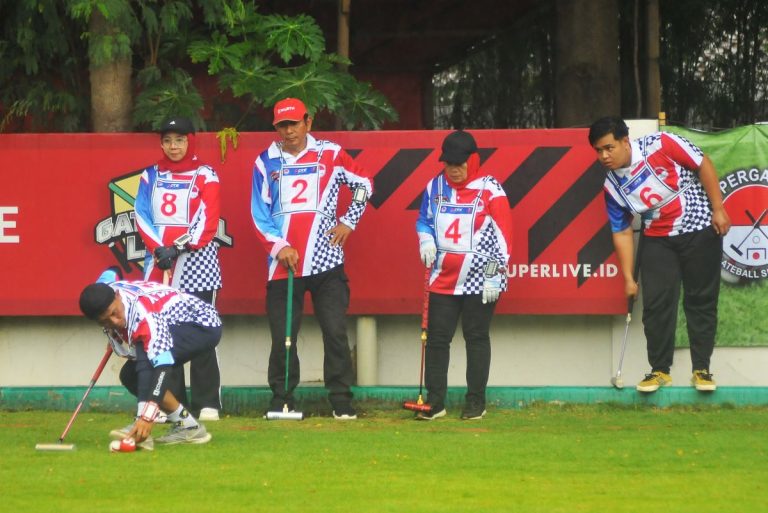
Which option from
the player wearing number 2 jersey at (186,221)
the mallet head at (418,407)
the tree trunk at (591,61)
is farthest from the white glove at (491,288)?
the tree trunk at (591,61)

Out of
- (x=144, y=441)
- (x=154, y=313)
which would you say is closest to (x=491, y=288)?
(x=154, y=313)

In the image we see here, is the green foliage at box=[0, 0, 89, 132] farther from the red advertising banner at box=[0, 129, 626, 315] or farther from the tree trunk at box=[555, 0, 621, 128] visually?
the tree trunk at box=[555, 0, 621, 128]

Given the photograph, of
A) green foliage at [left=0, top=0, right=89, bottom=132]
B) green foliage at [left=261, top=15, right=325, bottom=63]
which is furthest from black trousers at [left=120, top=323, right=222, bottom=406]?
green foliage at [left=0, top=0, right=89, bottom=132]

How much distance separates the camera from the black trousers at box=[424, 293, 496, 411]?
31.9 ft

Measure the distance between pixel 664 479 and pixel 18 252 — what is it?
5.52 metres

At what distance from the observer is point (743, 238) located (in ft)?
34.0

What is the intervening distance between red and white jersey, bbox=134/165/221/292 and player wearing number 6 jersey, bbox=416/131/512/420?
4.78 ft

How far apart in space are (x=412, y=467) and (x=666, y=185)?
3308mm

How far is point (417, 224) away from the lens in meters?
9.85

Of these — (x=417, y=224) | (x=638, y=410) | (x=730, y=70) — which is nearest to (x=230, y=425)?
(x=417, y=224)

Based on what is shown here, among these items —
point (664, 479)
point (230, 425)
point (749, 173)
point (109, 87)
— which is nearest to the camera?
point (664, 479)

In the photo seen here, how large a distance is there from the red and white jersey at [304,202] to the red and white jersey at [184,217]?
0.33 meters

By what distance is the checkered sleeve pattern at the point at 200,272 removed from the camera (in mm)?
9883

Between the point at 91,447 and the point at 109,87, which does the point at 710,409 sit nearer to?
the point at 91,447
